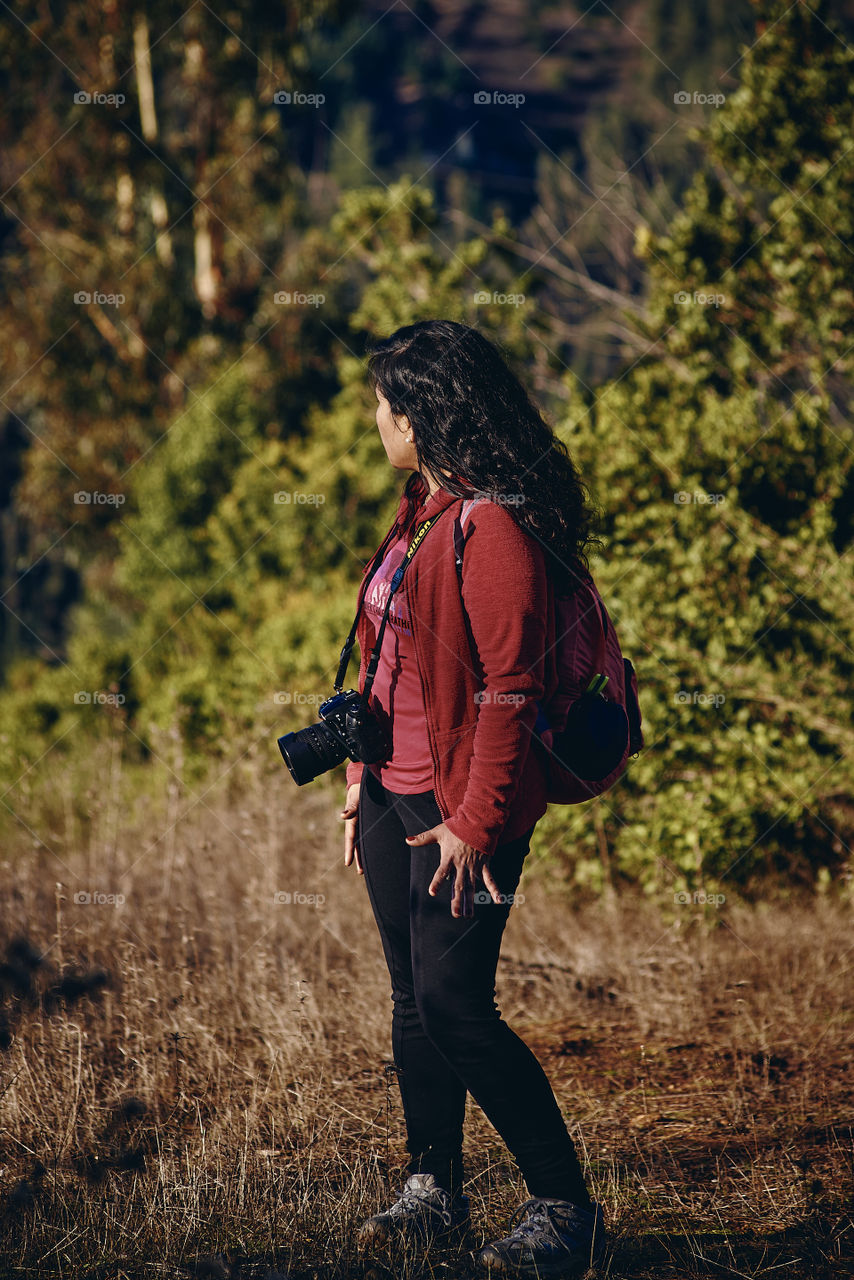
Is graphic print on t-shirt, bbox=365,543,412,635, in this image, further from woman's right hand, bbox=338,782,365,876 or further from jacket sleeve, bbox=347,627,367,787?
woman's right hand, bbox=338,782,365,876

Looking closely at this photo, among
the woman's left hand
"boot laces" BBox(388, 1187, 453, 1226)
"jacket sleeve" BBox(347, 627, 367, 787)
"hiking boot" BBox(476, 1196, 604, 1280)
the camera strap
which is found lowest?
"hiking boot" BBox(476, 1196, 604, 1280)

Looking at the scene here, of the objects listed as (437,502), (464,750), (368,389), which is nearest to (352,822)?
(464,750)

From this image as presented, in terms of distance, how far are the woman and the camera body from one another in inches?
1.8

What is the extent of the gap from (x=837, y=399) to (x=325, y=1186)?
17.2 ft

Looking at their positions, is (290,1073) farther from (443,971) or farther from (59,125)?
(59,125)

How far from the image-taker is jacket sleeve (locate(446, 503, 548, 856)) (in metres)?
2.10

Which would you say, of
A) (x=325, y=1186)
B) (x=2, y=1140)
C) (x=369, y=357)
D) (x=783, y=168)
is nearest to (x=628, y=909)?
(x=325, y=1186)

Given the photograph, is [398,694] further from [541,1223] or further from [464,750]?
[541,1223]

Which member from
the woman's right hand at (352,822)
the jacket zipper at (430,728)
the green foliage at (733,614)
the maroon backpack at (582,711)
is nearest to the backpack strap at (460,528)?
the maroon backpack at (582,711)

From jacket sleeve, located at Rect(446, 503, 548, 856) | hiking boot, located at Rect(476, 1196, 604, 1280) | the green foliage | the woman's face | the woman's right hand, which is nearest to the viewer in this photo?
jacket sleeve, located at Rect(446, 503, 548, 856)

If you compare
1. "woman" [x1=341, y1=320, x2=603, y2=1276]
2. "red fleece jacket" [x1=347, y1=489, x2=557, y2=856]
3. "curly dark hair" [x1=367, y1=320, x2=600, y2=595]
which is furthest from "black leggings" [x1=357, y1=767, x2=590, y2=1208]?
"curly dark hair" [x1=367, y1=320, x2=600, y2=595]

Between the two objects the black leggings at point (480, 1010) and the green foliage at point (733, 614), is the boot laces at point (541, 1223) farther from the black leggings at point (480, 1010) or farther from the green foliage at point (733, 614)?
the green foliage at point (733, 614)

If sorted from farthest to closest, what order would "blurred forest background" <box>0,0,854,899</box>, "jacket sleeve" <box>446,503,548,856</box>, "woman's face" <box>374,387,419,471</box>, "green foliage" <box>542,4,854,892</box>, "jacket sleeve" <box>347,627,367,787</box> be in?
"blurred forest background" <box>0,0,854,899</box>
"green foliage" <box>542,4,854,892</box>
"jacket sleeve" <box>347,627,367,787</box>
"woman's face" <box>374,387,419,471</box>
"jacket sleeve" <box>446,503,548,856</box>

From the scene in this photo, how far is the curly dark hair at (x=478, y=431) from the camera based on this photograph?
227 centimetres
